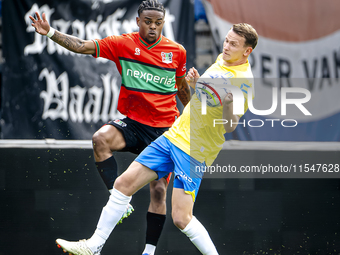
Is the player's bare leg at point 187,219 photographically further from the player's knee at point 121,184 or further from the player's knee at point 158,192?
the player's knee at point 158,192

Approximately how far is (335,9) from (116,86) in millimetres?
2637

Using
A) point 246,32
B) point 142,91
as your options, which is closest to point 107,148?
point 142,91

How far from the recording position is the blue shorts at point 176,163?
9.17 ft

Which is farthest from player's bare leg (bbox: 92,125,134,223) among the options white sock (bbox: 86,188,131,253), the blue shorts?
the blue shorts

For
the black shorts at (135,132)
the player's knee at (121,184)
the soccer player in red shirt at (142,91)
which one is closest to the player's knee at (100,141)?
the soccer player in red shirt at (142,91)

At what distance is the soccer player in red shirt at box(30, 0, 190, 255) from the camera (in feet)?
10.1

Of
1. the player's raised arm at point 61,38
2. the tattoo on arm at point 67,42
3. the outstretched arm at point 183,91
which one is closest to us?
the player's raised arm at point 61,38

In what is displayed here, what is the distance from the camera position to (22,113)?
4.41m

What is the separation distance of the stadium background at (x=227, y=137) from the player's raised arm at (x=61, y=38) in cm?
101

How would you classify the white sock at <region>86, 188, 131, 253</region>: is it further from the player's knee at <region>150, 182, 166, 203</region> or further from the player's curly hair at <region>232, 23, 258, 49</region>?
the player's curly hair at <region>232, 23, 258, 49</region>

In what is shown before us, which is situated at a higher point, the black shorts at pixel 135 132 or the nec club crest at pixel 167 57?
the nec club crest at pixel 167 57

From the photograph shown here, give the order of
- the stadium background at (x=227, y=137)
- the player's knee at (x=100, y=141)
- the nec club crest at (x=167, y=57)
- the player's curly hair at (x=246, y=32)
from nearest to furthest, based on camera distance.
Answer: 1. the player's curly hair at (x=246, y=32)
2. the player's knee at (x=100, y=141)
3. the nec club crest at (x=167, y=57)
4. the stadium background at (x=227, y=137)

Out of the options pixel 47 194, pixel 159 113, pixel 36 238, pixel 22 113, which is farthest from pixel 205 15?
pixel 36 238

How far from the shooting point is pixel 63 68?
4.51 m
